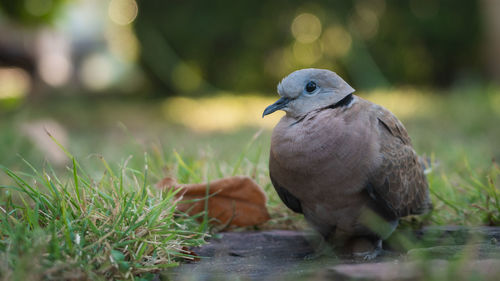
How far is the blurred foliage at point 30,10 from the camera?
7.16m

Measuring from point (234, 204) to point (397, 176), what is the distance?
2.76 ft

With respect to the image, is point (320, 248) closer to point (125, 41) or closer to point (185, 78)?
point (185, 78)

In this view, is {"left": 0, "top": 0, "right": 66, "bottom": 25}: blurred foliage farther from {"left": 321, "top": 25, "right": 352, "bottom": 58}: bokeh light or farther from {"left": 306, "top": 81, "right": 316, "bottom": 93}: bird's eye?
{"left": 306, "top": 81, "right": 316, "bottom": 93}: bird's eye

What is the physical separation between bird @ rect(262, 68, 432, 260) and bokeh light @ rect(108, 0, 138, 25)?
6.77 m

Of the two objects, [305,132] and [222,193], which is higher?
[305,132]

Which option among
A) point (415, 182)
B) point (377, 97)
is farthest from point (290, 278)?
point (377, 97)

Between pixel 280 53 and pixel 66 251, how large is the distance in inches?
288

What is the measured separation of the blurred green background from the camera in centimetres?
740

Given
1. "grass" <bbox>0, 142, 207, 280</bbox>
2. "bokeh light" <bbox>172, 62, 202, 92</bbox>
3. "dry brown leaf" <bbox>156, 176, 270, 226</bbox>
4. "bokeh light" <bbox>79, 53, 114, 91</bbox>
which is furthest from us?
"bokeh light" <bbox>79, 53, 114, 91</bbox>

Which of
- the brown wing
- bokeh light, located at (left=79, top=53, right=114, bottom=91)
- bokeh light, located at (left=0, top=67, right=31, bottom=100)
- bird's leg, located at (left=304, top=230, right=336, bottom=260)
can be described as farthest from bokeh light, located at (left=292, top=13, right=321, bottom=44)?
bird's leg, located at (left=304, top=230, right=336, bottom=260)

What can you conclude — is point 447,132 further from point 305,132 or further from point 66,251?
point 66,251

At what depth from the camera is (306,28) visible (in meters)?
8.78

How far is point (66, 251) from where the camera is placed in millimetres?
2043

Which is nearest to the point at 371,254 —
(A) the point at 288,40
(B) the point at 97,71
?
(A) the point at 288,40
